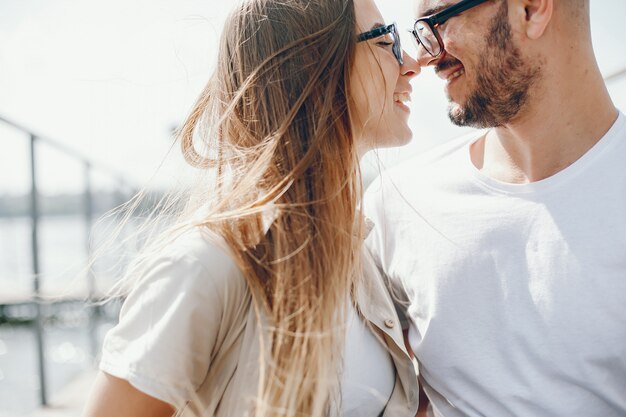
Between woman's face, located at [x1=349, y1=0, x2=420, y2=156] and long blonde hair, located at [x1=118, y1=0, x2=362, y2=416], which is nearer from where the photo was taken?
long blonde hair, located at [x1=118, y1=0, x2=362, y2=416]

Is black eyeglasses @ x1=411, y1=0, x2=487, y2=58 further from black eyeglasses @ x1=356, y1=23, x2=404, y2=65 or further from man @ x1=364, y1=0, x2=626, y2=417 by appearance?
black eyeglasses @ x1=356, y1=23, x2=404, y2=65

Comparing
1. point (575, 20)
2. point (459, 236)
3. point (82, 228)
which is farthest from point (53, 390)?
point (575, 20)

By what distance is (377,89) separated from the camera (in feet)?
5.80

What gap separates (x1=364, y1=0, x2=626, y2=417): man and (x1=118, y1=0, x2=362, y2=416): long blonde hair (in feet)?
1.66

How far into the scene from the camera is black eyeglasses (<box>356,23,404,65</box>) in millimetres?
1698

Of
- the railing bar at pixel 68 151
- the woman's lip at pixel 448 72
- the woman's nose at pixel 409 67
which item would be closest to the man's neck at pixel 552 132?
the woman's lip at pixel 448 72

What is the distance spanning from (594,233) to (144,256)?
4.33 ft

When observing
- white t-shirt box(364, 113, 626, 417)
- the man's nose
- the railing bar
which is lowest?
white t-shirt box(364, 113, 626, 417)

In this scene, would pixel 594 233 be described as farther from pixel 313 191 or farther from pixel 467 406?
pixel 313 191

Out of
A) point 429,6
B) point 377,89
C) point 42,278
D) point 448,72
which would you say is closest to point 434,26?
point 429,6

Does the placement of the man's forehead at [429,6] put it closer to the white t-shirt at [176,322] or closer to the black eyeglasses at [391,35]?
the black eyeglasses at [391,35]

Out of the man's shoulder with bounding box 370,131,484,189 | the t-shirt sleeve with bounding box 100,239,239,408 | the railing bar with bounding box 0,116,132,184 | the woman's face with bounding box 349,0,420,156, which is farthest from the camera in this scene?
the railing bar with bounding box 0,116,132,184

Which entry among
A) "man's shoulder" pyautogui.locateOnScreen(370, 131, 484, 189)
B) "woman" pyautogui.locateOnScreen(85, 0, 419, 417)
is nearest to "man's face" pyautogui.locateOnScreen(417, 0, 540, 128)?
"man's shoulder" pyautogui.locateOnScreen(370, 131, 484, 189)

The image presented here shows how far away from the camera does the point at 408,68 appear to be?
2043mm
